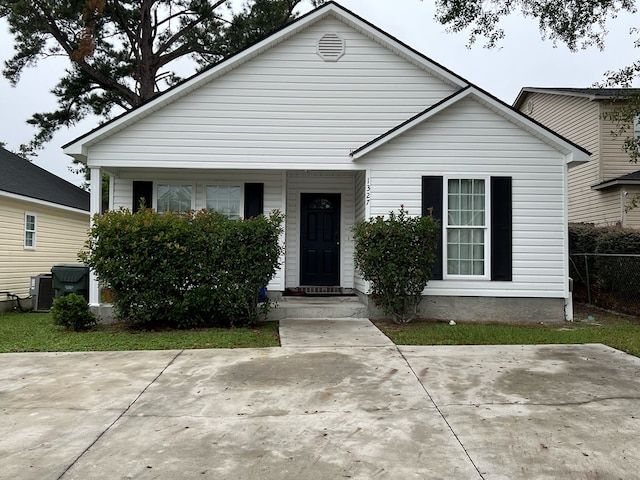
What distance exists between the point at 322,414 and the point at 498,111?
729 centimetres

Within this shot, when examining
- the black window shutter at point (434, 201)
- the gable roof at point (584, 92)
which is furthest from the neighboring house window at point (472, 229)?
the gable roof at point (584, 92)

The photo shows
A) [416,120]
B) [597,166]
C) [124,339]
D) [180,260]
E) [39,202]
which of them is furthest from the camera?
[597,166]

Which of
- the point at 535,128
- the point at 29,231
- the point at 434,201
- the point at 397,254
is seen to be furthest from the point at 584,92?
the point at 29,231

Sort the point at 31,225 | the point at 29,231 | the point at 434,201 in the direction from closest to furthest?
the point at 434,201, the point at 29,231, the point at 31,225

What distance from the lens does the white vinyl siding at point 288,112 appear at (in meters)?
10.1

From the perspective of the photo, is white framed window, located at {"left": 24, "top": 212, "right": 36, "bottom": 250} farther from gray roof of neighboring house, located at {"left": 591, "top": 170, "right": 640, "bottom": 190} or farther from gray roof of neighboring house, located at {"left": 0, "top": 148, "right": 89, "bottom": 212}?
gray roof of neighboring house, located at {"left": 591, "top": 170, "right": 640, "bottom": 190}

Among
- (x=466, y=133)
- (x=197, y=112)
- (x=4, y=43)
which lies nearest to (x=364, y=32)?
(x=466, y=133)

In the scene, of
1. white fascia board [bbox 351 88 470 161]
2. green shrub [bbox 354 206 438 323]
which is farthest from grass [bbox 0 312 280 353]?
white fascia board [bbox 351 88 470 161]

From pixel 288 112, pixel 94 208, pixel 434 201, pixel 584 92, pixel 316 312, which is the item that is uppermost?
pixel 584 92

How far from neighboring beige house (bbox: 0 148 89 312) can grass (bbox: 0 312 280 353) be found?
387 centimetres

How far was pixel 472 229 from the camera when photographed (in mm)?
9656

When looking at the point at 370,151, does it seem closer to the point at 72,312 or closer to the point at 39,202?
the point at 72,312

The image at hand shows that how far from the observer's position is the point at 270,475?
132 inches

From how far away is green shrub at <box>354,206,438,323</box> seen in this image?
862 centimetres
